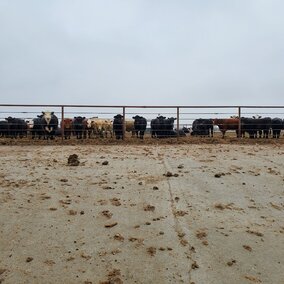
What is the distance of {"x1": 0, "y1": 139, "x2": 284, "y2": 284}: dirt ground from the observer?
447 centimetres

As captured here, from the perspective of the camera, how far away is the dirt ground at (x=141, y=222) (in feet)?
14.7

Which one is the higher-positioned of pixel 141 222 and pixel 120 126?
pixel 120 126

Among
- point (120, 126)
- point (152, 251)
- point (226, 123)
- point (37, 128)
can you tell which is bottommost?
point (152, 251)

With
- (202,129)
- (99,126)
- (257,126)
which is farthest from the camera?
(99,126)

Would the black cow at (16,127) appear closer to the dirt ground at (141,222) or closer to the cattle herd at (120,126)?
the cattle herd at (120,126)

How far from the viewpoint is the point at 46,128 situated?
61.6ft

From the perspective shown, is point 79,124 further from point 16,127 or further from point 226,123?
point 226,123

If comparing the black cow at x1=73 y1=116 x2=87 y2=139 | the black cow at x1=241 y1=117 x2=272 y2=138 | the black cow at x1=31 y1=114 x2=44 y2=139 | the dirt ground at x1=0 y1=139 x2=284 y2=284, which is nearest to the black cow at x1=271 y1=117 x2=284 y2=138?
the black cow at x1=241 y1=117 x2=272 y2=138

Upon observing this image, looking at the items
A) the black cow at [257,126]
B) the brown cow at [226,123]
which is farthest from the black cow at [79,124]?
the black cow at [257,126]

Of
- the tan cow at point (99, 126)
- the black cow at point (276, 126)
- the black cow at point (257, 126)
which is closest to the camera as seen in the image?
the black cow at point (257, 126)

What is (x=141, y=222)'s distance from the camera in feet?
18.8

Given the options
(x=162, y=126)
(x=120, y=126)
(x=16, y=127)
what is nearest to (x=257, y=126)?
(x=162, y=126)

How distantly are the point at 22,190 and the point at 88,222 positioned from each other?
194cm

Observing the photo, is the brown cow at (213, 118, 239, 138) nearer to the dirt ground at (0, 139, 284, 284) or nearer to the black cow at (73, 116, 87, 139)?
the black cow at (73, 116, 87, 139)
